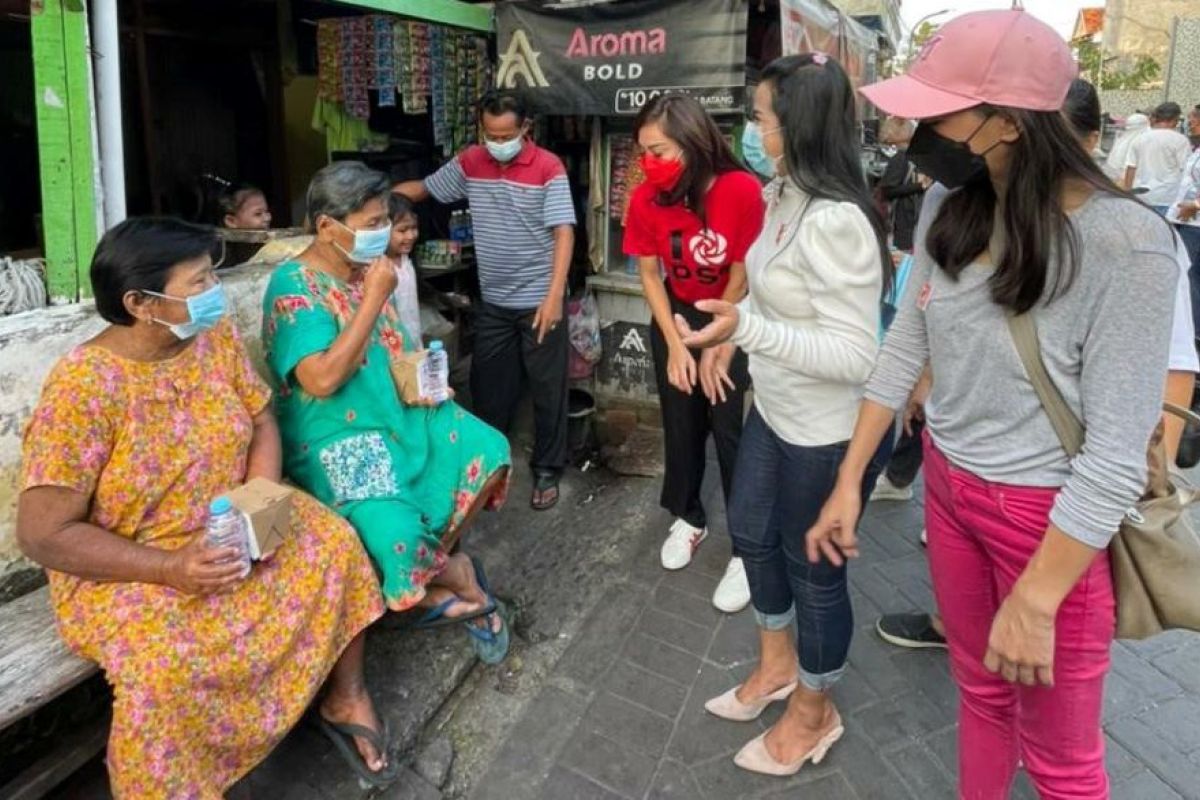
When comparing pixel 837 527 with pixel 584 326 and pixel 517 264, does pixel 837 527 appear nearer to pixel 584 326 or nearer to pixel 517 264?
pixel 517 264

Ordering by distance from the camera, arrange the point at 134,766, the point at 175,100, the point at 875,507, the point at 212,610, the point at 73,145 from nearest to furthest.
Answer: the point at 134,766
the point at 212,610
the point at 73,145
the point at 875,507
the point at 175,100

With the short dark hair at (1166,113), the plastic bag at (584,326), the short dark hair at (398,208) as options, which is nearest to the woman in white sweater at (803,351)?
the short dark hair at (398,208)

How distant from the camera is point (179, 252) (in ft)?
6.48

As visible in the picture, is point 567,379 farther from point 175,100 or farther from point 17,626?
point 175,100

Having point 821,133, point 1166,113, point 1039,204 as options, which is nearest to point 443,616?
point 821,133

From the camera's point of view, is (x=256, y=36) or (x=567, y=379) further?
(x=256, y=36)

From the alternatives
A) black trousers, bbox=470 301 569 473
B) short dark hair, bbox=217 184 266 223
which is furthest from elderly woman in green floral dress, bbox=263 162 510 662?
short dark hair, bbox=217 184 266 223

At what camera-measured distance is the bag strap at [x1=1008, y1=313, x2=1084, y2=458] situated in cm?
136

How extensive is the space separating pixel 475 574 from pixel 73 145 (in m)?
1.81

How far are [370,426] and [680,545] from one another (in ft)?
4.87

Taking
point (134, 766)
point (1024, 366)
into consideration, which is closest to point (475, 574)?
point (134, 766)

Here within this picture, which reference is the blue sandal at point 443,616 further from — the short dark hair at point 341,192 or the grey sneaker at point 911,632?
the grey sneaker at point 911,632

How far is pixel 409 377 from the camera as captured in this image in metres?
2.67

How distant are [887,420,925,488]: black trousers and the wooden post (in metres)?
3.28
